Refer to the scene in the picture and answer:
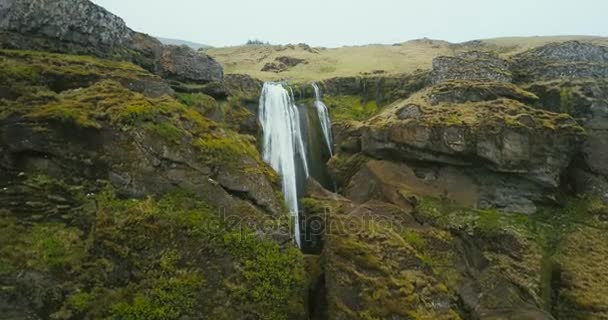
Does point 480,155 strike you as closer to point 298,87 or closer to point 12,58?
point 298,87

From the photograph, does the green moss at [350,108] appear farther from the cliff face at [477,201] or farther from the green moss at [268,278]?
the green moss at [268,278]

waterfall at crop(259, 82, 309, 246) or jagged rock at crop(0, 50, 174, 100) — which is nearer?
jagged rock at crop(0, 50, 174, 100)

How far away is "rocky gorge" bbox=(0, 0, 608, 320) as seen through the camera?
10.5m

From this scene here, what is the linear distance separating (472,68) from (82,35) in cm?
1873

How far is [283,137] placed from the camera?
21406mm

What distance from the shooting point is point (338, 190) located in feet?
67.6

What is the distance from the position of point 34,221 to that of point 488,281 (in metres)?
14.1

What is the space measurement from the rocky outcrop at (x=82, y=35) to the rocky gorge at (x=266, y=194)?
0.21 ft

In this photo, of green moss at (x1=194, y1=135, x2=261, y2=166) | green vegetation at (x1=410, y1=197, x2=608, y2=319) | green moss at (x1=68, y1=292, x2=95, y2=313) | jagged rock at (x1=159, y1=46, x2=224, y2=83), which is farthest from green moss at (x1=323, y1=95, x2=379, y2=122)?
green moss at (x1=68, y1=292, x2=95, y2=313)

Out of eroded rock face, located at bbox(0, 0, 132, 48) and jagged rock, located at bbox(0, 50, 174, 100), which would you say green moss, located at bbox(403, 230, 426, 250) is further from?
eroded rock face, located at bbox(0, 0, 132, 48)

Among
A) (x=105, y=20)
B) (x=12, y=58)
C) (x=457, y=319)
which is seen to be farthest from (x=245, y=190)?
(x=105, y=20)

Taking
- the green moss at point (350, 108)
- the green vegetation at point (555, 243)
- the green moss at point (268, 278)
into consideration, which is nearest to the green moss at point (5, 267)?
the green moss at point (268, 278)

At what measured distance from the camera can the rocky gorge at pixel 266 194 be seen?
10.5 meters

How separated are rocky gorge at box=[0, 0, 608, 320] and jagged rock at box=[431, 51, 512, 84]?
12 cm
